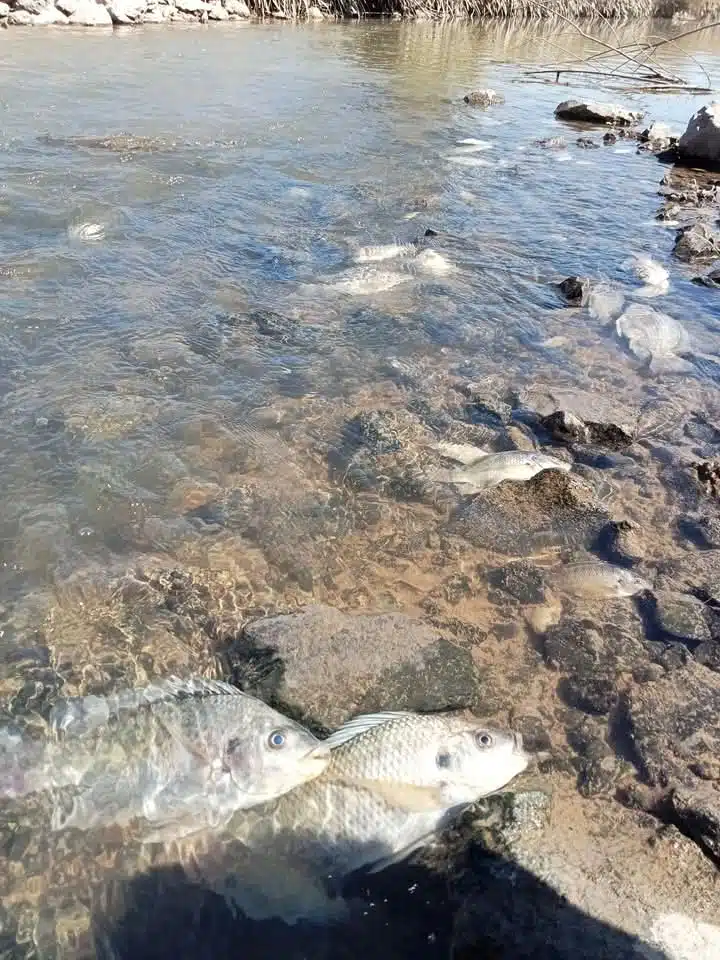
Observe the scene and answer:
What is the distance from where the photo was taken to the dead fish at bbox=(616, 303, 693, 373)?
6.51 meters

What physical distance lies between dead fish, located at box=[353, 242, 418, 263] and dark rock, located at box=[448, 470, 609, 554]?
4.07 metres

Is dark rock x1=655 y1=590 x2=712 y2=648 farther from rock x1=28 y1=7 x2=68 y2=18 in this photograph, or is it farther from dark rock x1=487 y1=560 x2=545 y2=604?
rock x1=28 y1=7 x2=68 y2=18

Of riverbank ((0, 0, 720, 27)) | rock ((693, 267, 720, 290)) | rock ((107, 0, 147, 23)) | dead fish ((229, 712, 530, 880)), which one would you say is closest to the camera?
dead fish ((229, 712, 530, 880))

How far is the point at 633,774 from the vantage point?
10.4ft

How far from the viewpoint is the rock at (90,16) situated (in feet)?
73.3

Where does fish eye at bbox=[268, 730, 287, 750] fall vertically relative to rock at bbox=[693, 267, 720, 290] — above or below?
below

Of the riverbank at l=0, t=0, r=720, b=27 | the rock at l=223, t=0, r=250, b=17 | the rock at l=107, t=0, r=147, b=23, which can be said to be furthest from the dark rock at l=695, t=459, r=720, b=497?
the rock at l=223, t=0, r=250, b=17

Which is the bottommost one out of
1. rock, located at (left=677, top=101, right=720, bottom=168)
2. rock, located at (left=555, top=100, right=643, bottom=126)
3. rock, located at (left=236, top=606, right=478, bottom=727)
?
rock, located at (left=236, top=606, right=478, bottom=727)

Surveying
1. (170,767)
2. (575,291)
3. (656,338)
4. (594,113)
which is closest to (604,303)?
(575,291)

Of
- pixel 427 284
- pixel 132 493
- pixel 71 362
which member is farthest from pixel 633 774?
pixel 427 284

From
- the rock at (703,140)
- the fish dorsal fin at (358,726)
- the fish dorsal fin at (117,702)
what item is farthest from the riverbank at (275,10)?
the fish dorsal fin at (117,702)

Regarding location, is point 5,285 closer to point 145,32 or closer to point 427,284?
point 427,284

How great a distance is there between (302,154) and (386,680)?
1041 centimetres

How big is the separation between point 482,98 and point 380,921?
17793 mm
